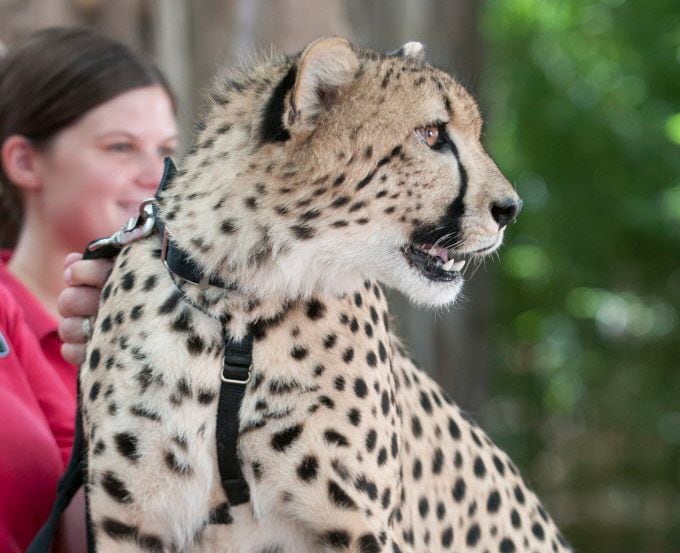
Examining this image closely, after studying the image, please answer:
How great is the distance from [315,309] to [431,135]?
45 centimetres

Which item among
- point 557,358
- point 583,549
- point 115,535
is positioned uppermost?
point 115,535

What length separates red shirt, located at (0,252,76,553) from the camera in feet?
8.03

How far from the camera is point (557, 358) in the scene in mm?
9672

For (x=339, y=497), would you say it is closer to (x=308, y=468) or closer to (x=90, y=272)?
(x=308, y=468)

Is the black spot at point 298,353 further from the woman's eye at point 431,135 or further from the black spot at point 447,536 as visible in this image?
the black spot at point 447,536

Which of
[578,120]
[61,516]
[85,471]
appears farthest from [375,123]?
[578,120]

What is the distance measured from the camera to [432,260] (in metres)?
2.30

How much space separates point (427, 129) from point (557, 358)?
25.2 feet

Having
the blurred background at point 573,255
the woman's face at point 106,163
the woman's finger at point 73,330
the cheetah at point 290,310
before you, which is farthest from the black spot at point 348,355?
the blurred background at point 573,255

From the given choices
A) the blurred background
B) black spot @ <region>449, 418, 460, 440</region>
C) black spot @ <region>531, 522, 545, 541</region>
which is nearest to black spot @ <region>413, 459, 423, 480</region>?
black spot @ <region>449, 418, 460, 440</region>

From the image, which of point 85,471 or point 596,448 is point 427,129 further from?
point 596,448

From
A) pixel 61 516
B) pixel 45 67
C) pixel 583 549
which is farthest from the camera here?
pixel 583 549

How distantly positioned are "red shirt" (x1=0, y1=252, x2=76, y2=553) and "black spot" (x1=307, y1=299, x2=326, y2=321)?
2.50 feet

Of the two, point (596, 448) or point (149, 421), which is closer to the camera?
point (149, 421)
